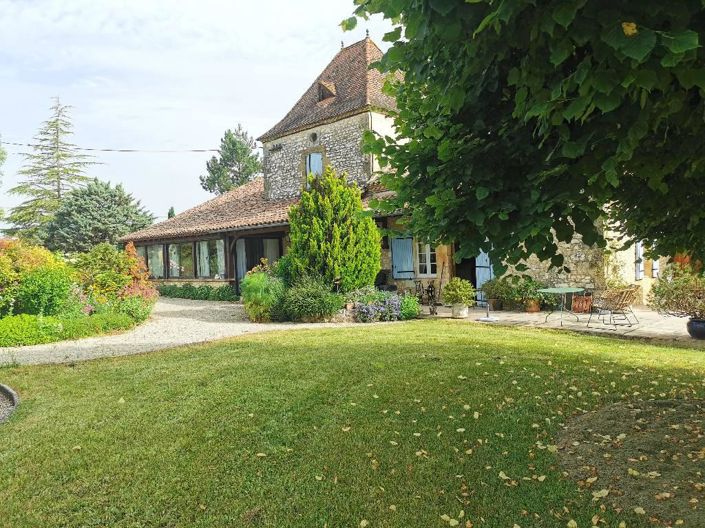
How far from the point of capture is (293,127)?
19.0 meters

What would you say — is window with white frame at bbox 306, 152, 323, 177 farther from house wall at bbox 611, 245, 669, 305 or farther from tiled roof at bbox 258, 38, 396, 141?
house wall at bbox 611, 245, 669, 305

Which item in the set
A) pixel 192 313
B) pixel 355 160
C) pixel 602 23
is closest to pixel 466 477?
pixel 602 23

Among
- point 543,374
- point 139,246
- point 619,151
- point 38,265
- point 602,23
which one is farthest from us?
point 139,246

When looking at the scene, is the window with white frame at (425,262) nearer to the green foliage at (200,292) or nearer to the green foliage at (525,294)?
the green foliage at (525,294)

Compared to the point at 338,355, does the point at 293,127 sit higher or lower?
higher

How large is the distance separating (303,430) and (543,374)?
304 cm

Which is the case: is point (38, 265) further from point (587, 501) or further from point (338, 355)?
point (587, 501)

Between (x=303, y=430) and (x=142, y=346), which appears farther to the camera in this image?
(x=142, y=346)

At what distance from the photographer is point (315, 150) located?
1833cm

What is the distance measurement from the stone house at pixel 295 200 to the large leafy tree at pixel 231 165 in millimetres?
27196

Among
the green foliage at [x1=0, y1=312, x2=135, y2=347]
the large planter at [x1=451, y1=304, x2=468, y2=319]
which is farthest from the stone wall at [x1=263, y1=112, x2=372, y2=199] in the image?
the green foliage at [x1=0, y1=312, x2=135, y2=347]

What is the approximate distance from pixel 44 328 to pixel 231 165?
4288 cm

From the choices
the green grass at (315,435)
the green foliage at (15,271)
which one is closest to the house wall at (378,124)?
the green foliage at (15,271)

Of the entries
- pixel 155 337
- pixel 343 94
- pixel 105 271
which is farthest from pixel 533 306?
pixel 105 271
